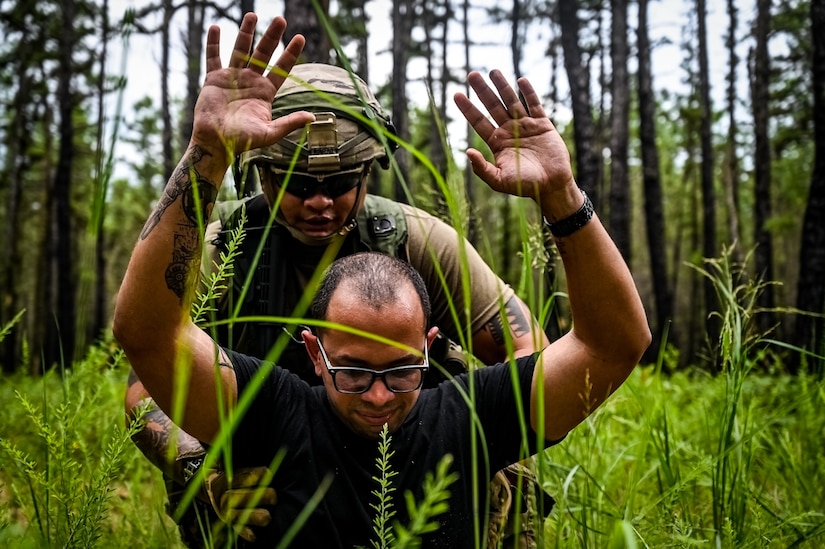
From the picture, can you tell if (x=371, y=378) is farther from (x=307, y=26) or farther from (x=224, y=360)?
(x=307, y=26)

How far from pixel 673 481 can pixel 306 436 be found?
3.22 ft

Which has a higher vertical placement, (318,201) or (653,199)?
(653,199)

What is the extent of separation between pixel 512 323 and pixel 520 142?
1.20 meters

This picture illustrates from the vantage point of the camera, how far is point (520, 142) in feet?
5.28

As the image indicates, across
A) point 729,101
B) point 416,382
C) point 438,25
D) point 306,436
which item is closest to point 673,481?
point 416,382

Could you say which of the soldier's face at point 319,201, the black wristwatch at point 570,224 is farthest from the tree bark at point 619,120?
the black wristwatch at point 570,224

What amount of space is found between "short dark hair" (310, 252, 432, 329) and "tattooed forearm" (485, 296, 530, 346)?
880 mm

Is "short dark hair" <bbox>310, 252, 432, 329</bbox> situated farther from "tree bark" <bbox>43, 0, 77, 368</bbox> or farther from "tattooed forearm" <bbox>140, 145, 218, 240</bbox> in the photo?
"tree bark" <bbox>43, 0, 77, 368</bbox>

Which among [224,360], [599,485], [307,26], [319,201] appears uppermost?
[307,26]

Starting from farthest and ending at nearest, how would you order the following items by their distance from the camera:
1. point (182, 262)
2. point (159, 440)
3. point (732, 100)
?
point (732, 100) < point (159, 440) < point (182, 262)

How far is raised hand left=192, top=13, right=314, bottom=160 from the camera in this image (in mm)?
1439

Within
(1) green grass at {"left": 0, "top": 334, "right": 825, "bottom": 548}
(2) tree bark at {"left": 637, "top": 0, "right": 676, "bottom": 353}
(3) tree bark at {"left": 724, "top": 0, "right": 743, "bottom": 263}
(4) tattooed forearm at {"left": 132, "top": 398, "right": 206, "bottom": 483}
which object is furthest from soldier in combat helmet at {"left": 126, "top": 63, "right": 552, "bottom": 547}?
(3) tree bark at {"left": 724, "top": 0, "right": 743, "bottom": 263}

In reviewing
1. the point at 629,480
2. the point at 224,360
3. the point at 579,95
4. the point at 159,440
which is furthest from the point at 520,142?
the point at 579,95

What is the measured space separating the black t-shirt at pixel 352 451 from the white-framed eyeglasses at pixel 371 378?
17 centimetres
